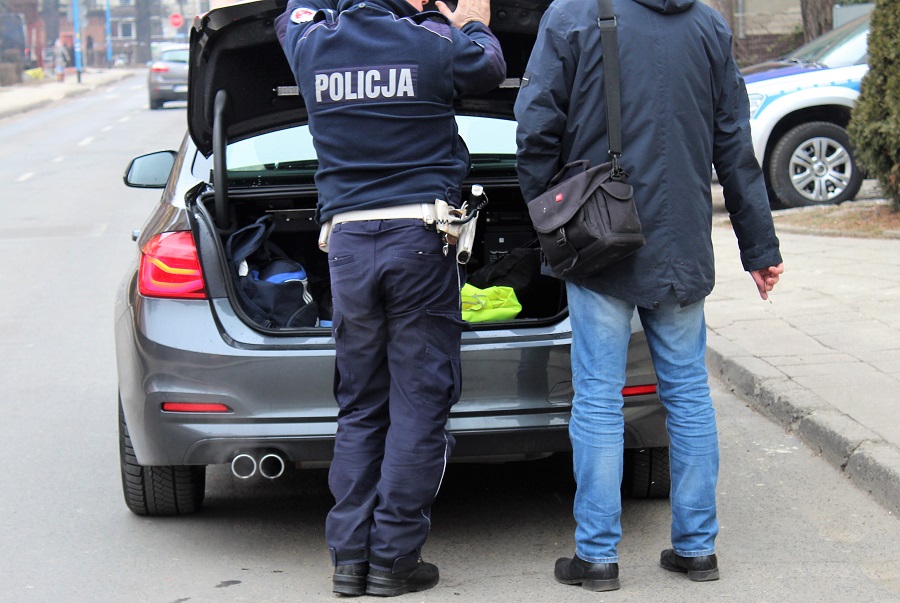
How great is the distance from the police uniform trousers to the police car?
8.03 metres

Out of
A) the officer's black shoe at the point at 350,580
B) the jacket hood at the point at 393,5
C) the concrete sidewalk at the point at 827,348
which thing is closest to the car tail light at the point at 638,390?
the officer's black shoe at the point at 350,580

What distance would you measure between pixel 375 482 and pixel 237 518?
3.08ft

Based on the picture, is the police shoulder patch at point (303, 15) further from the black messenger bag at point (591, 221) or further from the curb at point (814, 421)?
the curb at point (814, 421)

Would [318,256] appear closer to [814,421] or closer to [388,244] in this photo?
[388,244]

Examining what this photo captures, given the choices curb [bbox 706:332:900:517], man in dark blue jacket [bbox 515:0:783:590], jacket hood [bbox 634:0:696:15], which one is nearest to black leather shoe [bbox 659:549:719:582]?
man in dark blue jacket [bbox 515:0:783:590]

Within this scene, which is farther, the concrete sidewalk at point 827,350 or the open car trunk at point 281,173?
the concrete sidewalk at point 827,350

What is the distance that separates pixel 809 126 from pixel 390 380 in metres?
8.36

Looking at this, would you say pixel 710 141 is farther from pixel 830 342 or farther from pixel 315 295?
pixel 830 342

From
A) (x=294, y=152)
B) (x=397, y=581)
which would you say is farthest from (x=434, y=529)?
(x=294, y=152)

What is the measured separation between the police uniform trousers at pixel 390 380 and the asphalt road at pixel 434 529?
24cm

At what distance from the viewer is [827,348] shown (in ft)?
20.9

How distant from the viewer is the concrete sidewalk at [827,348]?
4.90m

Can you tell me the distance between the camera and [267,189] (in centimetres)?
461

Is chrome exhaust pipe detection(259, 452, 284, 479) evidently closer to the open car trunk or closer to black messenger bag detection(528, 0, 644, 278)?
the open car trunk
